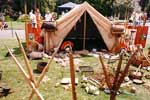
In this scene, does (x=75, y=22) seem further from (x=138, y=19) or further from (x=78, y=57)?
(x=138, y=19)

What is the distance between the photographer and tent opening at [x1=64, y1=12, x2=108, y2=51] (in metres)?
15.2

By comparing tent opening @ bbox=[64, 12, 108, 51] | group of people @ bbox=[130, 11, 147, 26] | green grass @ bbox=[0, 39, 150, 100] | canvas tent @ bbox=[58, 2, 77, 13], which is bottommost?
green grass @ bbox=[0, 39, 150, 100]

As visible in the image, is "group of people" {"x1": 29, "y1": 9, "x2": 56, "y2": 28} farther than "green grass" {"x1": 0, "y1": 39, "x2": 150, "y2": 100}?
Yes

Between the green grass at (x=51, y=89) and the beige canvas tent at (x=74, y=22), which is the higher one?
the beige canvas tent at (x=74, y=22)

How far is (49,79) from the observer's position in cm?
1012

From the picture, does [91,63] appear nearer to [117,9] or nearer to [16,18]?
[16,18]

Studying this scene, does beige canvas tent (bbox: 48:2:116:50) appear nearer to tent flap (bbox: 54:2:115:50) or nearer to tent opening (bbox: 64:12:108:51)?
tent flap (bbox: 54:2:115:50)

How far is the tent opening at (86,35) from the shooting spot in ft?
49.9

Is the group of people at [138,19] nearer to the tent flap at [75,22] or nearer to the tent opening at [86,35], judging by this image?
the tent opening at [86,35]

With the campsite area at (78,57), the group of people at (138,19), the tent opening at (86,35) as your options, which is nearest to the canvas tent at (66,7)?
the group of people at (138,19)

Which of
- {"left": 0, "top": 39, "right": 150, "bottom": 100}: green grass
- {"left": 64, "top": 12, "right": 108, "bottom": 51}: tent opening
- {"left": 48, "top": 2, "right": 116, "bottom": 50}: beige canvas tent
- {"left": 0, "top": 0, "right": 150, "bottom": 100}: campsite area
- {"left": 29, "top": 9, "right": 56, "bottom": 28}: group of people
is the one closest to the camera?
{"left": 0, "top": 39, "right": 150, "bottom": 100}: green grass

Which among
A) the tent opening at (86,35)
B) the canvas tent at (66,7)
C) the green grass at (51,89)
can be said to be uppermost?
the canvas tent at (66,7)

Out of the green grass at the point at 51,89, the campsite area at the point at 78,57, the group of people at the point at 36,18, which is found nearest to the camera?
the green grass at the point at 51,89

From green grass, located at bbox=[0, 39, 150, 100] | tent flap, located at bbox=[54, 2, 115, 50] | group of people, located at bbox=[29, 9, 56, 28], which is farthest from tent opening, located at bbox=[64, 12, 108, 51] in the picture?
green grass, located at bbox=[0, 39, 150, 100]
